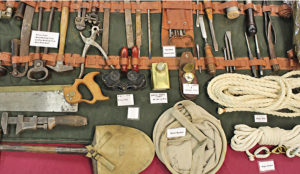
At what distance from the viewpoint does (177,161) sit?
53.3 inches

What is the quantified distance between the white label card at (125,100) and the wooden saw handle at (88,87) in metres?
0.10

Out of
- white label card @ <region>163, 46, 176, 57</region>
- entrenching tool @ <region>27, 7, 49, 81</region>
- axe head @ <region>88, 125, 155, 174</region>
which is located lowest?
axe head @ <region>88, 125, 155, 174</region>

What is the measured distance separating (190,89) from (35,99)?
3.89 ft

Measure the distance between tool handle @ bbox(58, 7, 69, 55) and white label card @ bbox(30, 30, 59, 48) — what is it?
0.13ft

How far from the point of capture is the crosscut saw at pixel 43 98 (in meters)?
1.48

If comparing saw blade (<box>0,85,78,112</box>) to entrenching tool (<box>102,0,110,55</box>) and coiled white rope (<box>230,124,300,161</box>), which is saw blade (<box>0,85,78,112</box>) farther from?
coiled white rope (<box>230,124,300,161</box>)

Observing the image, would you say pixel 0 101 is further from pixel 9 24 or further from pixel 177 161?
pixel 177 161

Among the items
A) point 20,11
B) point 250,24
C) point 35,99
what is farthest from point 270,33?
point 20,11

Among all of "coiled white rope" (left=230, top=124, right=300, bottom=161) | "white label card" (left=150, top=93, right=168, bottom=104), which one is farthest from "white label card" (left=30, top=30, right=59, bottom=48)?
"coiled white rope" (left=230, top=124, right=300, bottom=161)

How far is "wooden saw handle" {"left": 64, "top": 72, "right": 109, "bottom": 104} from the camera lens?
4.73 ft

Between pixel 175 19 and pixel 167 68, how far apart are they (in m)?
0.51

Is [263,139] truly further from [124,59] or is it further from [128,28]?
[128,28]

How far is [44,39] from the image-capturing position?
5.29 feet

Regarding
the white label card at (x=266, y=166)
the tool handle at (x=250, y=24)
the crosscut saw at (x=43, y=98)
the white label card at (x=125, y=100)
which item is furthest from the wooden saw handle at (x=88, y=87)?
the tool handle at (x=250, y=24)
